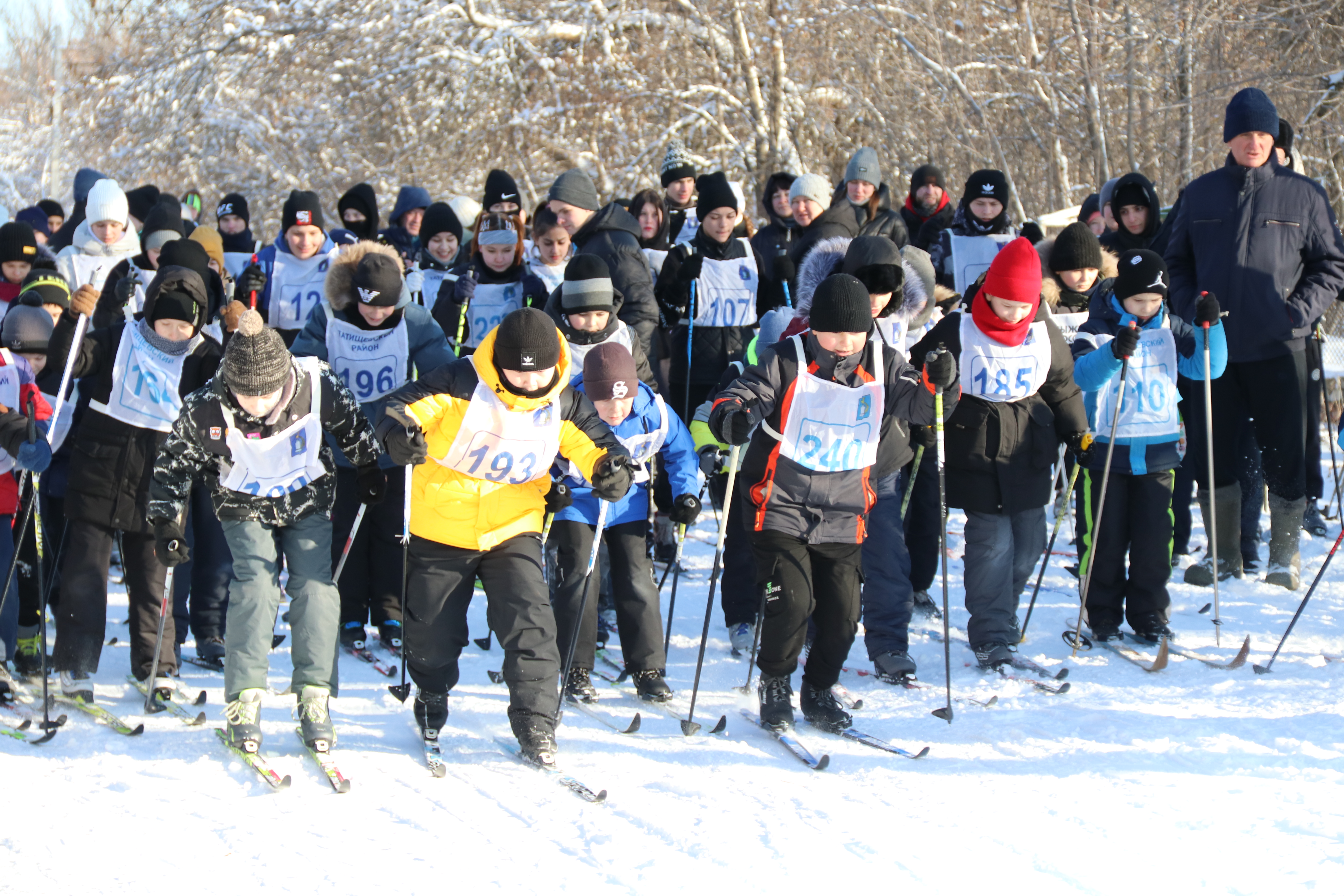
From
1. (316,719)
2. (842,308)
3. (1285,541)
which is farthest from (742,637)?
(1285,541)

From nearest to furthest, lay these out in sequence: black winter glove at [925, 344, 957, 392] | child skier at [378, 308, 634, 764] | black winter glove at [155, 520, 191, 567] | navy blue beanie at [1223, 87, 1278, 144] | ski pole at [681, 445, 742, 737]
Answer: child skier at [378, 308, 634, 764], black winter glove at [155, 520, 191, 567], black winter glove at [925, 344, 957, 392], ski pole at [681, 445, 742, 737], navy blue beanie at [1223, 87, 1278, 144]

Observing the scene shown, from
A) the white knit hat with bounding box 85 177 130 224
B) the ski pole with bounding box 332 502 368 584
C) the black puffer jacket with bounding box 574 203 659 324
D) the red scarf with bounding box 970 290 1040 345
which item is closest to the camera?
the ski pole with bounding box 332 502 368 584

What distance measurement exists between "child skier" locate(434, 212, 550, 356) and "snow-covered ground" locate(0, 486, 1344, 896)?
6.57 ft

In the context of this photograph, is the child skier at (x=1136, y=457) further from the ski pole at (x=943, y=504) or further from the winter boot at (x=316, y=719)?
the winter boot at (x=316, y=719)

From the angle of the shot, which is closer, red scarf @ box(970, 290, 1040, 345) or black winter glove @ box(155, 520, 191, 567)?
black winter glove @ box(155, 520, 191, 567)

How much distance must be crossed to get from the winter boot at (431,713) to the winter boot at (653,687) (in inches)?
33.1

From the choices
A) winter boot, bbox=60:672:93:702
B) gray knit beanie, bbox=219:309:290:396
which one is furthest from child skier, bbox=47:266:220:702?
gray knit beanie, bbox=219:309:290:396

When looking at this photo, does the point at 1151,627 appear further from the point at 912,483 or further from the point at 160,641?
the point at 160,641

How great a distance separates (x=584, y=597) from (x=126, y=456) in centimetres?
190

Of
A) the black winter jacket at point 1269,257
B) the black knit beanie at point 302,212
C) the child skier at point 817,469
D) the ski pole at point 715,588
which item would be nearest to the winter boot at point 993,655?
the child skier at point 817,469

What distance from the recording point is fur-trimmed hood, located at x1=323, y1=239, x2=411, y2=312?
5363 mm

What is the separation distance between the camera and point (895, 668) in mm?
5031

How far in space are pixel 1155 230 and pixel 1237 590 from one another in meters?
2.10

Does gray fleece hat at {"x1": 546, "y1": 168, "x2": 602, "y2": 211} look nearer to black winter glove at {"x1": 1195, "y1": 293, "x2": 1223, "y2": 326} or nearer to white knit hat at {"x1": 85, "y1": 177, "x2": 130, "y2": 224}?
white knit hat at {"x1": 85, "y1": 177, "x2": 130, "y2": 224}
